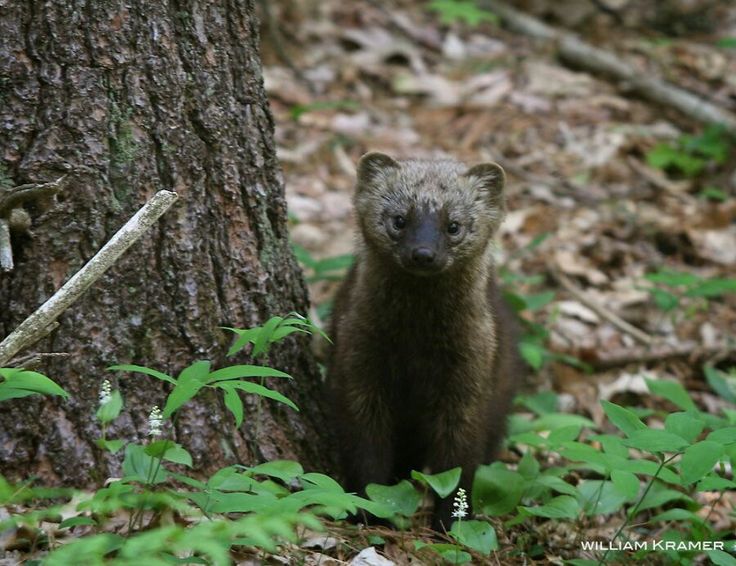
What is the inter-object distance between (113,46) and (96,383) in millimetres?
1524

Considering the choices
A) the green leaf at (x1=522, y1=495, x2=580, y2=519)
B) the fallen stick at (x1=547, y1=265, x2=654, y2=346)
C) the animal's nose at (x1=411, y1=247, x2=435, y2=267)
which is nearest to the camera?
the green leaf at (x1=522, y1=495, x2=580, y2=519)

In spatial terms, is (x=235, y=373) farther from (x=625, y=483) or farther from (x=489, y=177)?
(x=489, y=177)

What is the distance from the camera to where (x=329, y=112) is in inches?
414

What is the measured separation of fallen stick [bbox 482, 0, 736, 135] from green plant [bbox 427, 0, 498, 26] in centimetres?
64

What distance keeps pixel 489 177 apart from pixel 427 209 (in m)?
0.58

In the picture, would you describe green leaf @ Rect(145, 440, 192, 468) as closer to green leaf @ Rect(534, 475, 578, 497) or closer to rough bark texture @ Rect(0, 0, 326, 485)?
rough bark texture @ Rect(0, 0, 326, 485)

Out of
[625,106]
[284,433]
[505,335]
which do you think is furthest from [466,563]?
[625,106]

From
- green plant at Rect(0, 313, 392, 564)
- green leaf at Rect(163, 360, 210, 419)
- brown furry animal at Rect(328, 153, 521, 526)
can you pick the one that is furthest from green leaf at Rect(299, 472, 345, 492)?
brown furry animal at Rect(328, 153, 521, 526)

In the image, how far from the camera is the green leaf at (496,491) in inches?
192

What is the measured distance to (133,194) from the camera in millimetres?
4152

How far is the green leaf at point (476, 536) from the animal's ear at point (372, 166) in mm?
2261

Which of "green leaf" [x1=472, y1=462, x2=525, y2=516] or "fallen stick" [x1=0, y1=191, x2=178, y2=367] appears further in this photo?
"green leaf" [x1=472, y1=462, x2=525, y2=516]

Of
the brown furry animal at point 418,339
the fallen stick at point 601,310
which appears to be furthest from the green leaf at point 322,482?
the fallen stick at point 601,310

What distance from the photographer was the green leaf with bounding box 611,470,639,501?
11.7ft
